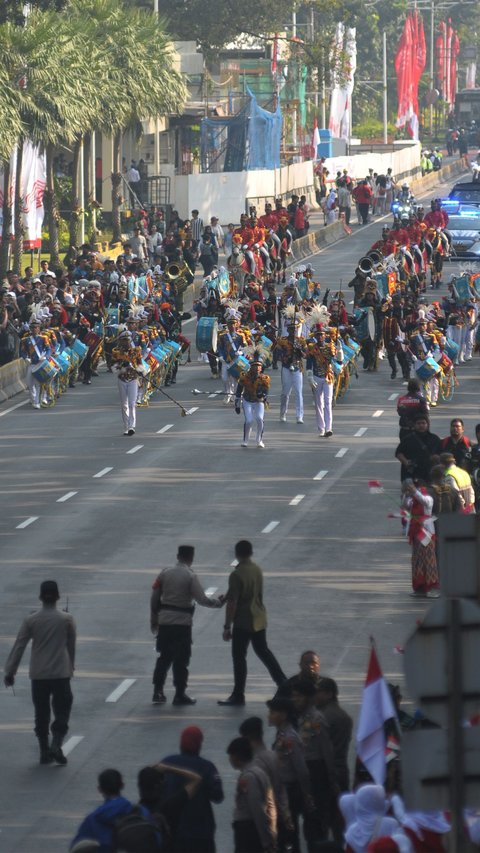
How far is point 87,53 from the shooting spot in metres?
55.8

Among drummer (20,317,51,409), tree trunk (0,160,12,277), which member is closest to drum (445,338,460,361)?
drummer (20,317,51,409)

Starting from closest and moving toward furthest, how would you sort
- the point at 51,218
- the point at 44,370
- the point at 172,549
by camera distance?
the point at 172,549, the point at 44,370, the point at 51,218

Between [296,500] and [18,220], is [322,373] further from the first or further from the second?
[18,220]

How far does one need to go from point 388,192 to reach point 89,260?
109ft

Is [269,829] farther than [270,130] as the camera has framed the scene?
No

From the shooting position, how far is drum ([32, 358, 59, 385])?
115 ft

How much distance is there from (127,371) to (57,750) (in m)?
16.7

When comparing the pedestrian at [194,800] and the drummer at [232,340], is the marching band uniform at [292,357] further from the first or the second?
the pedestrian at [194,800]

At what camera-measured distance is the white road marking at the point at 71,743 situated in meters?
16.1

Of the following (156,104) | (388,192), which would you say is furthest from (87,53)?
(388,192)

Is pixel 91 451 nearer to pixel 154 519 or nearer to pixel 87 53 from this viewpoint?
pixel 154 519

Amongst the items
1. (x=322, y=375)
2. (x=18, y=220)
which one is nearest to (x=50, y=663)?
(x=322, y=375)

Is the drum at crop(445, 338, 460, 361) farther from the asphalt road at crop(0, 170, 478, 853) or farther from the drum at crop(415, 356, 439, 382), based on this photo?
the drum at crop(415, 356, 439, 382)

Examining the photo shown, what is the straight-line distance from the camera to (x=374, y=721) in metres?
11.7
